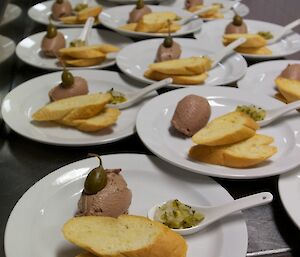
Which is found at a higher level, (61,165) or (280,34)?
(280,34)

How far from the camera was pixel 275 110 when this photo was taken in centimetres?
100

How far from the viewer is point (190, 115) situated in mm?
950

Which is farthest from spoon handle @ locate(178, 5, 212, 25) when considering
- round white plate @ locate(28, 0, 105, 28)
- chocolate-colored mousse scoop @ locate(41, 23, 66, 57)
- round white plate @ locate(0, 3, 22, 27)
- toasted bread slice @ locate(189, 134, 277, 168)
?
toasted bread slice @ locate(189, 134, 277, 168)

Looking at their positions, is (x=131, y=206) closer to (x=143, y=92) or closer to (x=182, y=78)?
(x=143, y=92)

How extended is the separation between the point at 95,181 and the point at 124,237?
121 mm

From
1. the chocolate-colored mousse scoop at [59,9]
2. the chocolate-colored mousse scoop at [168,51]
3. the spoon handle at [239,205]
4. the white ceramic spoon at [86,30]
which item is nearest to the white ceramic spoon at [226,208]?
the spoon handle at [239,205]

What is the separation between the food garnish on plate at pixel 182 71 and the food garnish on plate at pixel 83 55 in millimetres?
188

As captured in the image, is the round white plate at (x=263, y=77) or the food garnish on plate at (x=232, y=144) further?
the round white plate at (x=263, y=77)

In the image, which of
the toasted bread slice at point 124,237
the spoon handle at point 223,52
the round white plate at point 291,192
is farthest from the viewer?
the spoon handle at point 223,52

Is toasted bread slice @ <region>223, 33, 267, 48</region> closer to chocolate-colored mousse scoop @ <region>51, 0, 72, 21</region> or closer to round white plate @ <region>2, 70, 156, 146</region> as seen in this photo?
round white plate @ <region>2, 70, 156, 146</region>

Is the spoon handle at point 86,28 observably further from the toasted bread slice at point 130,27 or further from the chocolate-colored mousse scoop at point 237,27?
the chocolate-colored mousse scoop at point 237,27

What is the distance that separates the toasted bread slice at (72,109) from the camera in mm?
977

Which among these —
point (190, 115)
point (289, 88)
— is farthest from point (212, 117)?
point (289, 88)

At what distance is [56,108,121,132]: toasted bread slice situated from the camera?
963 mm
